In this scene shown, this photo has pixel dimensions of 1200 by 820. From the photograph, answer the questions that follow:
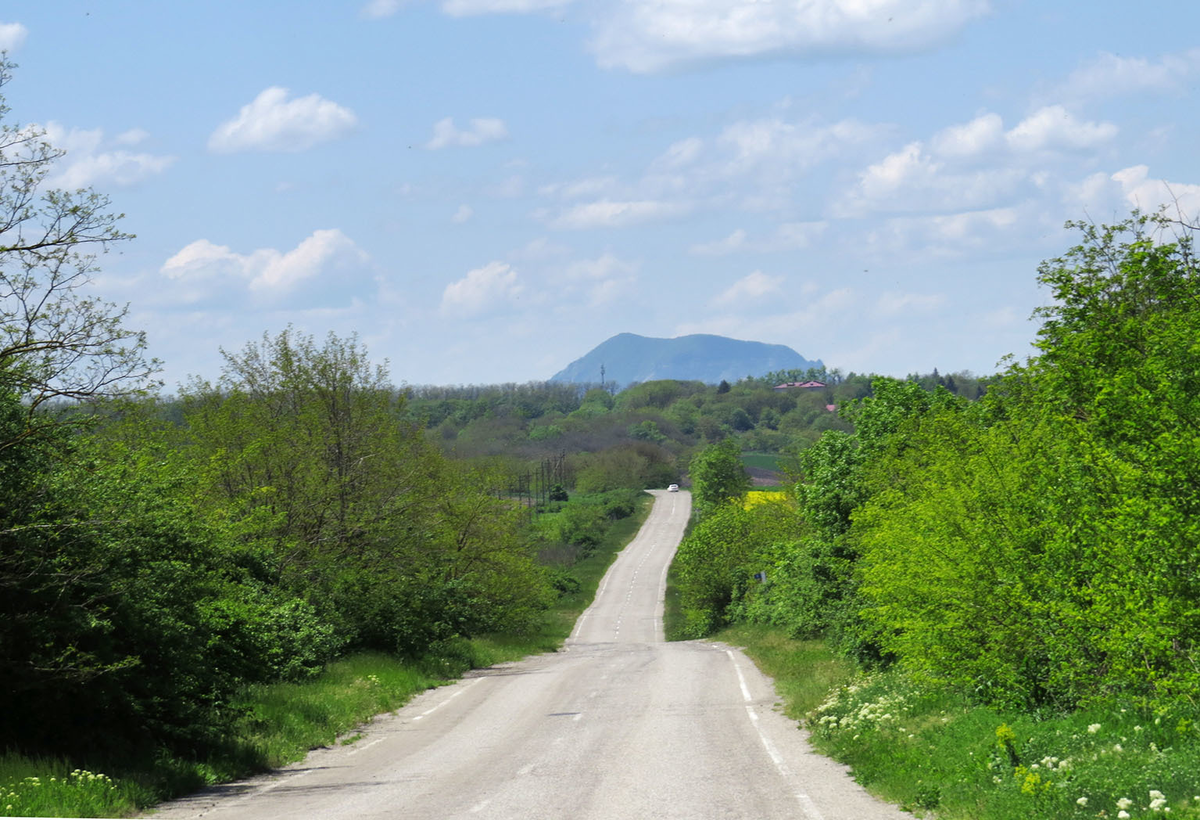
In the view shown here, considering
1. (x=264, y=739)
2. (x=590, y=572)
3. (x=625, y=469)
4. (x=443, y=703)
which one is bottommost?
(x=590, y=572)

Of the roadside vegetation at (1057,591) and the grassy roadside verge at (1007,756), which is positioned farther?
the roadside vegetation at (1057,591)

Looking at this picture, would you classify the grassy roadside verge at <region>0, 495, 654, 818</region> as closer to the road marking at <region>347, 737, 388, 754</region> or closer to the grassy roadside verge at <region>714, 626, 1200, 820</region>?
the road marking at <region>347, 737, 388, 754</region>

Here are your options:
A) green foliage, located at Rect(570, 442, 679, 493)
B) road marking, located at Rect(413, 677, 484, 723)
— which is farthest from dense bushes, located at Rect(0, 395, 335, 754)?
green foliage, located at Rect(570, 442, 679, 493)

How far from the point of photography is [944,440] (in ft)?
85.9

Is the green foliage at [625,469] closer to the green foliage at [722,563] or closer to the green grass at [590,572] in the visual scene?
the green grass at [590,572]

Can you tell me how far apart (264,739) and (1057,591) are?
11751 mm

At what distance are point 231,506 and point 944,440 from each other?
1702 cm

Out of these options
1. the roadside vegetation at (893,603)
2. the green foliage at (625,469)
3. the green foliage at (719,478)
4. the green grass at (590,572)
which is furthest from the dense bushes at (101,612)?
the green foliage at (625,469)

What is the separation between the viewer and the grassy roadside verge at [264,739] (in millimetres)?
11609

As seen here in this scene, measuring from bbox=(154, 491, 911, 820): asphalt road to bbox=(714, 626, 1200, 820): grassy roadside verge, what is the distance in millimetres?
508

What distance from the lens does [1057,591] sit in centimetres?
1445

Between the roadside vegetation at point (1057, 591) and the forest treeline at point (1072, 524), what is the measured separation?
4 centimetres

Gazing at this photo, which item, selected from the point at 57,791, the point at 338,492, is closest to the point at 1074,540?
the point at 57,791

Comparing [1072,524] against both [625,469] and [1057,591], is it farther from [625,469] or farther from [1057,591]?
[625,469]
